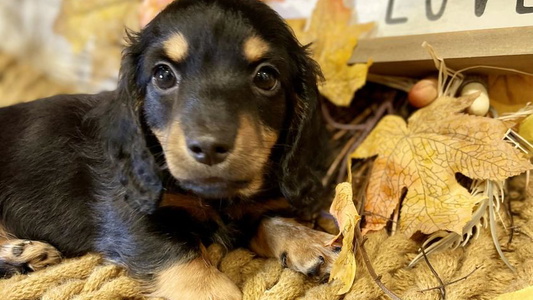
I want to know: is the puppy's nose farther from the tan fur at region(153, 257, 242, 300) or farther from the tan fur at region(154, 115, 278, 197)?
the tan fur at region(153, 257, 242, 300)

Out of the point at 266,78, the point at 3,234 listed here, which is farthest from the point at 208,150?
the point at 3,234

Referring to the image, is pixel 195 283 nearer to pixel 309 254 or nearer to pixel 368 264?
pixel 309 254

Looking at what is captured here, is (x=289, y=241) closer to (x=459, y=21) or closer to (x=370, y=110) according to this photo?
(x=370, y=110)

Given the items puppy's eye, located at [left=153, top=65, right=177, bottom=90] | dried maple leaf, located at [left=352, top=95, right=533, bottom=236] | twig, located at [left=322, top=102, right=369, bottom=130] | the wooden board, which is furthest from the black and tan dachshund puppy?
the wooden board

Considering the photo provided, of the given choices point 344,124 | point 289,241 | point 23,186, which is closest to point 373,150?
point 344,124

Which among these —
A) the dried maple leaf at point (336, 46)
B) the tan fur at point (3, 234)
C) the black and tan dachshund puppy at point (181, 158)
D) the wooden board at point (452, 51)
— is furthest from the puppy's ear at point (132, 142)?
the wooden board at point (452, 51)

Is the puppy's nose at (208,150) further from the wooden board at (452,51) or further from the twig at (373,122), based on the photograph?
the wooden board at (452,51)
